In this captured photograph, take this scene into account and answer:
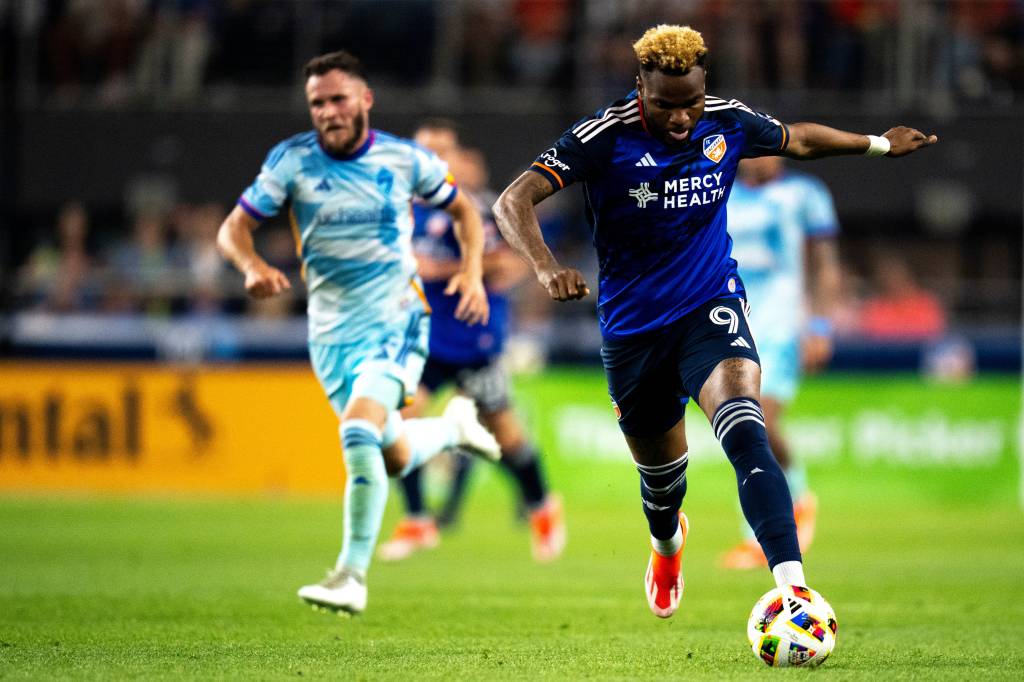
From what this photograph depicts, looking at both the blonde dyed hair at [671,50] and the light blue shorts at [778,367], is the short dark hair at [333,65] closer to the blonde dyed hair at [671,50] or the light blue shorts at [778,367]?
the blonde dyed hair at [671,50]

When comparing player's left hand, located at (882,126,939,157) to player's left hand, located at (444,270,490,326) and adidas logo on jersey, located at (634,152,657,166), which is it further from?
player's left hand, located at (444,270,490,326)

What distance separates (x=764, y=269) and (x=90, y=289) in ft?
32.7

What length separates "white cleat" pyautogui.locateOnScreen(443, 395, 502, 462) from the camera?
9.17m

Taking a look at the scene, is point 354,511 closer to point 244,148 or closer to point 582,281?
point 582,281

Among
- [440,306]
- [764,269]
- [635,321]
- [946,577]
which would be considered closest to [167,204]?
[440,306]

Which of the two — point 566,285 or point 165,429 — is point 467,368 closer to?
point 566,285

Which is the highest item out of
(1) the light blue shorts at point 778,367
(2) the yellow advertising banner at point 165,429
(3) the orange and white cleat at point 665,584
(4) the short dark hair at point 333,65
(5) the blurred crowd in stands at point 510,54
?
(5) the blurred crowd in stands at point 510,54

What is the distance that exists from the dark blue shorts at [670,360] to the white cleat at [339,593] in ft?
4.37

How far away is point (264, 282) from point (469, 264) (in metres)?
1.46

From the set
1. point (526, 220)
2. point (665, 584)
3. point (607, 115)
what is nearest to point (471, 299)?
point (665, 584)

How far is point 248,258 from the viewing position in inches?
293

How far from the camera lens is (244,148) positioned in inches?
875

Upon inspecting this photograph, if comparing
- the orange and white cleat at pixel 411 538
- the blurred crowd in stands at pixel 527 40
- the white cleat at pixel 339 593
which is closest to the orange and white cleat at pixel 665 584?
the white cleat at pixel 339 593

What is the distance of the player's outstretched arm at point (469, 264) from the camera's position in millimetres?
8000
